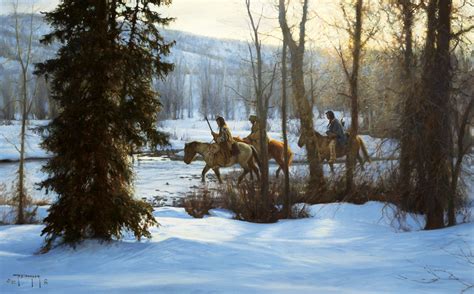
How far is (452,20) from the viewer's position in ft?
33.4

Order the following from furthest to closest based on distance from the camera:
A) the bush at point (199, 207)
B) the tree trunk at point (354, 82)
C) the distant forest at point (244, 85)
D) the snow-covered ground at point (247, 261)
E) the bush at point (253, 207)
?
the tree trunk at point (354, 82)
the bush at point (199, 207)
the bush at point (253, 207)
the distant forest at point (244, 85)
the snow-covered ground at point (247, 261)

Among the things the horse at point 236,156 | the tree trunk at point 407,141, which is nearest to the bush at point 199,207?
the tree trunk at point 407,141

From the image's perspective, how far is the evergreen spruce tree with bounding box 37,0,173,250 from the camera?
7848 mm

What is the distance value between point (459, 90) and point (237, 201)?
540 centimetres

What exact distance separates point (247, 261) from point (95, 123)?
120 inches

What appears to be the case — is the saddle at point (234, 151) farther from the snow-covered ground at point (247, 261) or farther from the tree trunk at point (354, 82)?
the snow-covered ground at point (247, 261)

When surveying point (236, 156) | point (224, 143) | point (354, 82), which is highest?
point (354, 82)

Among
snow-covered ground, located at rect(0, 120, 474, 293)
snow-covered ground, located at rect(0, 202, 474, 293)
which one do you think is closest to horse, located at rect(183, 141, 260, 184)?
snow-covered ground, located at rect(0, 120, 474, 293)

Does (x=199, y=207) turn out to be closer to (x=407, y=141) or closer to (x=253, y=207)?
(x=253, y=207)
